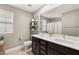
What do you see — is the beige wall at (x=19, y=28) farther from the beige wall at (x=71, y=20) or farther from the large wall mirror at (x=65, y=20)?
the beige wall at (x=71, y=20)

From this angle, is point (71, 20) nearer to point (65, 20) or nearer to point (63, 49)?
point (65, 20)

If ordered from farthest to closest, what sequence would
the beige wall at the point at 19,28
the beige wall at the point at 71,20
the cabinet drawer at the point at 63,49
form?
the beige wall at the point at 19,28, the beige wall at the point at 71,20, the cabinet drawer at the point at 63,49

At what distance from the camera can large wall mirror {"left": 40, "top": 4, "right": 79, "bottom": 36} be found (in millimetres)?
1480

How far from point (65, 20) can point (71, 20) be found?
0.61 feet

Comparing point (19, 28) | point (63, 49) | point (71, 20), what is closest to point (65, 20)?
point (71, 20)

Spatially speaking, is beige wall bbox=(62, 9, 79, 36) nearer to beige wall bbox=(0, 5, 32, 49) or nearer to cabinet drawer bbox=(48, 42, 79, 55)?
cabinet drawer bbox=(48, 42, 79, 55)

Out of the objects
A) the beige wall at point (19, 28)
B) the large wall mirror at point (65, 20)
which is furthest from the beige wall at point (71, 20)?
the beige wall at point (19, 28)

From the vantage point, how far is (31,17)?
2.06 metres

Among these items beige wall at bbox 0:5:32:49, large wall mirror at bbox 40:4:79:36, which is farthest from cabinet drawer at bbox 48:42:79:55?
beige wall at bbox 0:5:32:49

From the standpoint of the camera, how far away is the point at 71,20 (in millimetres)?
1586

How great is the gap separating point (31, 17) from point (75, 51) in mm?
1500

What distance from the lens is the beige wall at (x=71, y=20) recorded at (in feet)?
4.79
